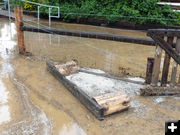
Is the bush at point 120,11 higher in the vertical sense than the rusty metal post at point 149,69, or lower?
higher

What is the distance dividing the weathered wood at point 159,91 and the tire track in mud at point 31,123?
6.64 feet

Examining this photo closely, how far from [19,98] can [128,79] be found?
8.21ft

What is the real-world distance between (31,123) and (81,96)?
105cm

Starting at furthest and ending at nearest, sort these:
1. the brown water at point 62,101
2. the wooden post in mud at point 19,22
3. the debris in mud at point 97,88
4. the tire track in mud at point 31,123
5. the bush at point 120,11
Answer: the bush at point 120,11 → the wooden post in mud at point 19,22 → the debris in mud at point 97,88 → the brown water at point 62,101 → the tire track in mud at point 31,123

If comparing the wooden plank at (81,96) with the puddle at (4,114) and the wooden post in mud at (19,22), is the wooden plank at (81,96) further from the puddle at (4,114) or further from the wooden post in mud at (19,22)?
the wooden post in mud at (19,22)

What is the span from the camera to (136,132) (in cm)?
364

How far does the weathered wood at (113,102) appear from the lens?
3952 mm

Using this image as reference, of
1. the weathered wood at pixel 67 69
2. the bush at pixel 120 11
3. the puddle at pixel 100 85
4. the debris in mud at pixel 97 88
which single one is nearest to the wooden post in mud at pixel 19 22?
the debris in mud at pixel 97 88

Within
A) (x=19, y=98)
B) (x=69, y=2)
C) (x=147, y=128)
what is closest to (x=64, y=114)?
(x=19, y=98)

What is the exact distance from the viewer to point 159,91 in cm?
470

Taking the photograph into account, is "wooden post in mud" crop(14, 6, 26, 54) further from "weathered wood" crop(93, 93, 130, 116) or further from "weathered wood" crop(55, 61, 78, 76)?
"weathered wood" crop(93, 93, 130, 116)

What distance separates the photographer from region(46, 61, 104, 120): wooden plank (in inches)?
154

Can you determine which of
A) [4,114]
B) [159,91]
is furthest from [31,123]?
[159,91]

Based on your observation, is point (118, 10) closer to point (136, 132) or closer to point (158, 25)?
point (158, 25)
